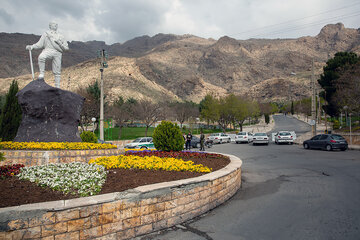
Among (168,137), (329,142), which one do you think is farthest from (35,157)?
(329,142)

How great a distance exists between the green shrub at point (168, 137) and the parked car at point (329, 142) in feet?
45.7

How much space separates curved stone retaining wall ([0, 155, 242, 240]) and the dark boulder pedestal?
824 centimetres

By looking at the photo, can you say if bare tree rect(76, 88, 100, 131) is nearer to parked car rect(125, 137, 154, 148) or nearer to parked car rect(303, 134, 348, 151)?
A: parked car rect(125, 137, 154, 148)

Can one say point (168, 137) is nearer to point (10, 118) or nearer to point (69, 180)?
point (69, 180)

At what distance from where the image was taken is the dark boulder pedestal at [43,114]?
10.6 metres

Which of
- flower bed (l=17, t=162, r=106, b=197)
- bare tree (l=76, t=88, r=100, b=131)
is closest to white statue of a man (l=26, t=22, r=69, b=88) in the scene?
flower bed (l=17, t=162, r=106, b=197)

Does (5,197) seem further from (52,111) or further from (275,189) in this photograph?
(52,111)

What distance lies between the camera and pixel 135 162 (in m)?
7.47

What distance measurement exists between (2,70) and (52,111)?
15683cm

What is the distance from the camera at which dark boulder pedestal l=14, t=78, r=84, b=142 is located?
10625mm

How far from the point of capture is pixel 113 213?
3.77 meters

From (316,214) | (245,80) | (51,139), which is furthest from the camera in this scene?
(245,80)

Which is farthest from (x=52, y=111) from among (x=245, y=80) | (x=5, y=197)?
(x=245, y=80)

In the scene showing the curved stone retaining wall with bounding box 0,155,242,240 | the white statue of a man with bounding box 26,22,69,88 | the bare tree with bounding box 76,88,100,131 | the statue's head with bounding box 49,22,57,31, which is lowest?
the curved stone retaining wall with bounding box 0,155,242,240
